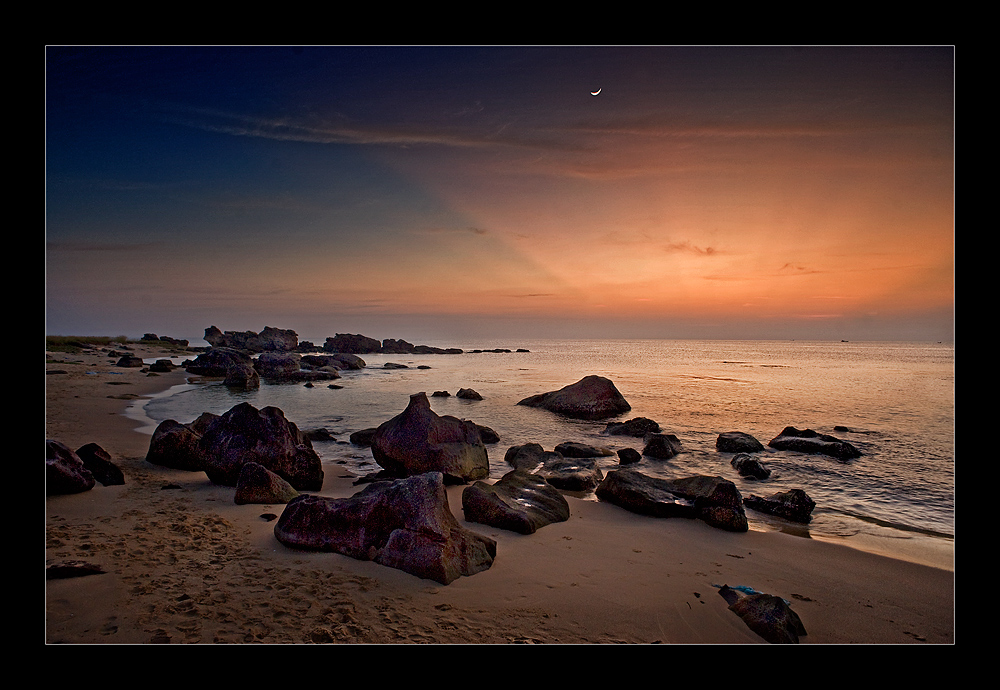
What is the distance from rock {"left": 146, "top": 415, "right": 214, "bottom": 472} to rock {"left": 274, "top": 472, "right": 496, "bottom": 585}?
5060mm

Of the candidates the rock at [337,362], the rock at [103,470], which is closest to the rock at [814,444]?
the rock at [103,470]

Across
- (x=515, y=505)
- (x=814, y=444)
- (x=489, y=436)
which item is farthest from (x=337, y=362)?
(x=515, y=505)

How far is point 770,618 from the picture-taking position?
426 centimetres

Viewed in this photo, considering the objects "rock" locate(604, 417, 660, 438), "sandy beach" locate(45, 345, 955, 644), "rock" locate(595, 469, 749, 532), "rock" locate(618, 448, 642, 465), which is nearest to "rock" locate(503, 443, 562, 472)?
"rock" locate(618, 448, 642, 465)

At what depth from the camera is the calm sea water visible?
30.1ft

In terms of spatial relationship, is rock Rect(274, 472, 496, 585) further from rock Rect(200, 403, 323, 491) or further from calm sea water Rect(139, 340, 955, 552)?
calm sea water Rect(139, 340, 955, 552)

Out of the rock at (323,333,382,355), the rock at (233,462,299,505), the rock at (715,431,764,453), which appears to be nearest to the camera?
the rock at (233,462,299,505)

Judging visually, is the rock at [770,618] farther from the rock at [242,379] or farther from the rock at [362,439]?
the rock at [242,379]

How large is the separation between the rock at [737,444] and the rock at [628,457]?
2.99 m

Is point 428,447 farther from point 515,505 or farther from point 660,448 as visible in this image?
point 660,448

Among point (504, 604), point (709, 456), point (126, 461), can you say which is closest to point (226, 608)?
point (504, 604)

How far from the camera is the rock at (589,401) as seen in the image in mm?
20234

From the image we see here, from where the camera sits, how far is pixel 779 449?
44.6 feet
